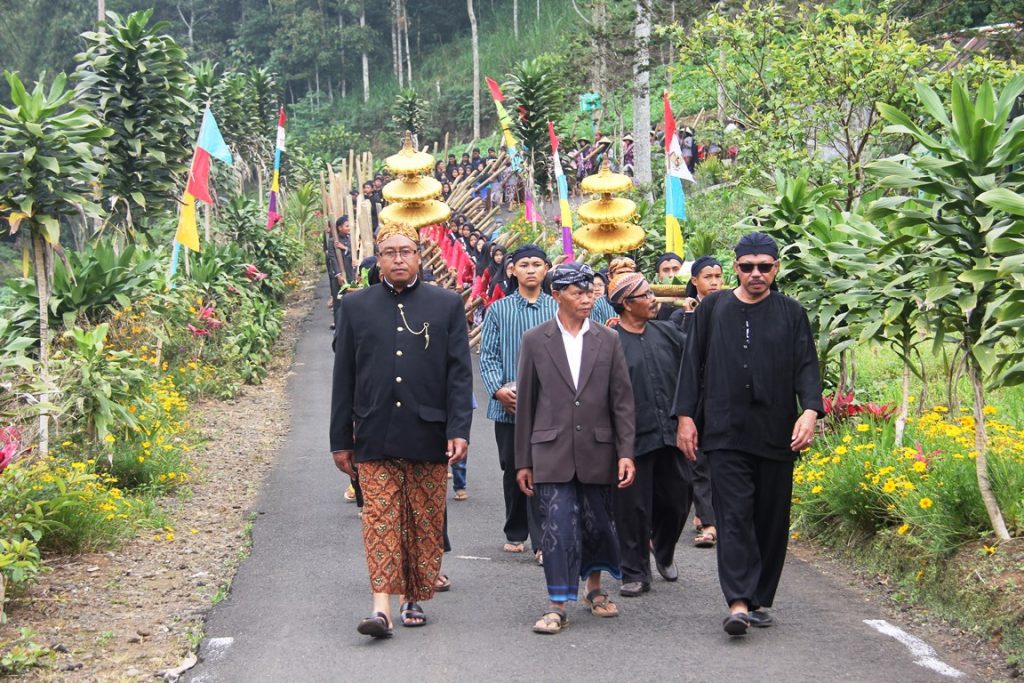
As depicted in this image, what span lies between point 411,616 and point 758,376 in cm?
221

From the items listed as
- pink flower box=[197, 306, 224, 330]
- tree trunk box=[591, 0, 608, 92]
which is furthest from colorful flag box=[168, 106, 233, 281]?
tree trunk box=[591, 0, 608, 92]

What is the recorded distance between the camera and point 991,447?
25.5 ft

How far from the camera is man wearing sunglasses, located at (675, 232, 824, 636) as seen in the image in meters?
6.74

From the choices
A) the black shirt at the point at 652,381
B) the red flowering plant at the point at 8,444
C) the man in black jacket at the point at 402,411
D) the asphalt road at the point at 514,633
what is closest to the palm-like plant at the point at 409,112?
the asphalt road at the point at 514,633

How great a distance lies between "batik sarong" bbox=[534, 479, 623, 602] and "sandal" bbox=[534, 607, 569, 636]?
7 centimetres

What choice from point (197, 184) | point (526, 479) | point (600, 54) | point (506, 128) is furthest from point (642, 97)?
point (526, 479)

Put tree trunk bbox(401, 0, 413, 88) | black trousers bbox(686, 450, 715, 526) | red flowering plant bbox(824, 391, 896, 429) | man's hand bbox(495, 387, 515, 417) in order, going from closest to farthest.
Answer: man's hand bbox(495, 387, 515, 417) → black trousers bbox(686, 450, 715, 526) → red flowering plant bbox(824, 391, 896, 429) → tree trunk bbox(401, 0, 413, 88)

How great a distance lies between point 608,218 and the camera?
13438mm

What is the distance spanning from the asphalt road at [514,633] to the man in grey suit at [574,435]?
0.37 metres

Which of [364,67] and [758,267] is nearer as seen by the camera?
[758,267]

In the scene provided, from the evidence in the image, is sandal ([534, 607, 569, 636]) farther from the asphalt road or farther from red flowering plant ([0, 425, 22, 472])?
red flowering plant ([0, 425, 22, 472])

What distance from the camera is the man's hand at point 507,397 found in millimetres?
8320

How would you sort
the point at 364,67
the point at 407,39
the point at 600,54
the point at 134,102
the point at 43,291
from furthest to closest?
the point at 407,39 → the point at 364,67 → the point at 600,54 → the point at 134,102 → the point at 43,291

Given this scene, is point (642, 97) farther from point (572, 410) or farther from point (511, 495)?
point (572, 410)
